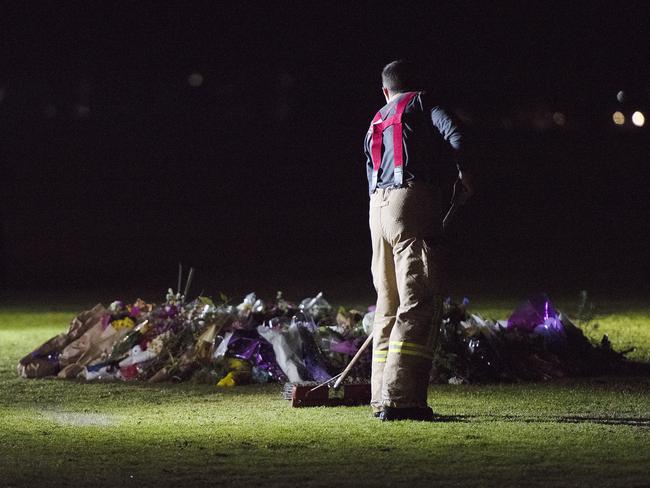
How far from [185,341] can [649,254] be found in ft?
49.6

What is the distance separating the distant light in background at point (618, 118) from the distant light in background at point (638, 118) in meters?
0.34

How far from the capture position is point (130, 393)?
11.3m

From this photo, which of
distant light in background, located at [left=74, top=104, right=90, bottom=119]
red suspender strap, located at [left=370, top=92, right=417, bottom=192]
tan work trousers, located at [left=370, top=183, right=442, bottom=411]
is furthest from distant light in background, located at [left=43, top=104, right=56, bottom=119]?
tan work trousers, located at [left=370, top=183, right=442, bottom=411]

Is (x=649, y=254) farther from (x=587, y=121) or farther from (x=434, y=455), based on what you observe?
(x=587, y=121)

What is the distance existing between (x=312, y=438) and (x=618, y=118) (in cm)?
3968

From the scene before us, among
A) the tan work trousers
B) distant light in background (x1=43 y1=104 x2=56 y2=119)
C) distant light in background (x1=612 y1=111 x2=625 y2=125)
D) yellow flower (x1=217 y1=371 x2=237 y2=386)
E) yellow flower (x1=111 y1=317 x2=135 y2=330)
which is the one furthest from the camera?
distant light in background (x1=43 y1=104 x2=56 y2=119)

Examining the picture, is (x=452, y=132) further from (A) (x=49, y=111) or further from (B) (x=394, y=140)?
(A) (x=49, y=111)

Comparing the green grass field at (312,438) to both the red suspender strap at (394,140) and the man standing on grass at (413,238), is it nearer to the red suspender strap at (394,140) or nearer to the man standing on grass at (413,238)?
the man standing on grass at (413,238)

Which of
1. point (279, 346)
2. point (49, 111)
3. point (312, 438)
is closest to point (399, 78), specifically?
point (312, 438)

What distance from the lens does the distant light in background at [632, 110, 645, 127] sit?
1813 inches

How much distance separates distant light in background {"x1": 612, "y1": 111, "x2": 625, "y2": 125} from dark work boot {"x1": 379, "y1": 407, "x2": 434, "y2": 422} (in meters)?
38.6

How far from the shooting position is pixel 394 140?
29.9 feet

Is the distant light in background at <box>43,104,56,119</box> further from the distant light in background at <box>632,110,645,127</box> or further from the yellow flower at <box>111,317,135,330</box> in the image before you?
the yellow flower at <box>111,317,135,330</box>

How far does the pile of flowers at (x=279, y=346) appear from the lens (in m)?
11.6
